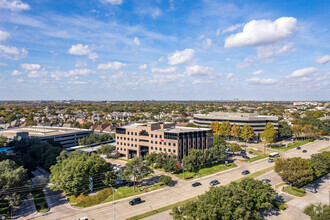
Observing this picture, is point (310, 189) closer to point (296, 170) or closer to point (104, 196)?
point (296, 170)

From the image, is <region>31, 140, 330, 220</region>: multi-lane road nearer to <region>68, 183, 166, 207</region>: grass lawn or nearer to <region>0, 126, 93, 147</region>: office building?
<region>68, 183, 166, 207</region>: grass lawn

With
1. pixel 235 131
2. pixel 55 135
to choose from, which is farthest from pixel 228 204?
pixel 55 135

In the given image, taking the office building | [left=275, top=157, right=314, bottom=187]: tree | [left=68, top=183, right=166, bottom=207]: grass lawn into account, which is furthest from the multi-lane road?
the office building

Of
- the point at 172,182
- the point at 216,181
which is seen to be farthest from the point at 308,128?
the point at 172,182

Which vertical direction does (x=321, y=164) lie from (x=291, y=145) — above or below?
above

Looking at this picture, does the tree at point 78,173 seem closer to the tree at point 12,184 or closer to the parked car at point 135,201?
the tree at point 12,184
